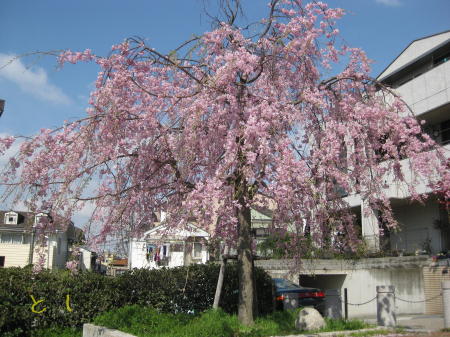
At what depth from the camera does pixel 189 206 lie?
7.62 metres

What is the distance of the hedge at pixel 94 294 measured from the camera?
9.76m

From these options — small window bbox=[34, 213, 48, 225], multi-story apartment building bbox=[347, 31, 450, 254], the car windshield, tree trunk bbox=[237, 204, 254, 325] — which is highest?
multi-story apartment building bbox=[347, 31, 450, 254]

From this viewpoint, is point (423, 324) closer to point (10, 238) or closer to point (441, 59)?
point (441, 59)

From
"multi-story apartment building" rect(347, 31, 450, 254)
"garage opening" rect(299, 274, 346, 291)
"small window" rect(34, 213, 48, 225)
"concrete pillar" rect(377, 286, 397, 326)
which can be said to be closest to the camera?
"small window" rect(34, 213, 48, 225)

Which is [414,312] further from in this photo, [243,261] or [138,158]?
[138,158]

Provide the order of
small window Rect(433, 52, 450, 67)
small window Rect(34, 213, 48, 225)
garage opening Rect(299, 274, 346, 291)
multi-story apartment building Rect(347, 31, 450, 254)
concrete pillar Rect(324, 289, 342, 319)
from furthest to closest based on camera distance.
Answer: garage opening Rect(299, 274, 346, 291) → small window Rect(433, 52, 450, 67) → multi-story apartment building Rect(347, 31, 450, 254) → concrete pillar Rect(324, 289, 342, 319) → small window Rect(34, 213, 48, 225)

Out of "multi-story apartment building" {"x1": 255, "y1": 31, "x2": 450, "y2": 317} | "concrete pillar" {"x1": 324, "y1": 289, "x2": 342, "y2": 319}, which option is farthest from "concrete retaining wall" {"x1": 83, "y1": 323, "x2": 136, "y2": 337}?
"multi-story apartment building" {"x1": 255, "y1": 31, "x2": 450, "y2": 317}

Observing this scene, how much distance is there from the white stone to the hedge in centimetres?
268

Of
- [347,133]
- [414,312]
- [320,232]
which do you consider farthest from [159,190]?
[414,312]

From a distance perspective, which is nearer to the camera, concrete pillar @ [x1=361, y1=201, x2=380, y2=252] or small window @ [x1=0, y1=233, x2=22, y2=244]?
concrete pillar @ [x1=361, y1=201, x2=380, y2=252]

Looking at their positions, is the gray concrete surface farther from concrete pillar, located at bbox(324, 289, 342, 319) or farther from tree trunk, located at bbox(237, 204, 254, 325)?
tree trunk, located at bbox(237, 204, 254, 325)

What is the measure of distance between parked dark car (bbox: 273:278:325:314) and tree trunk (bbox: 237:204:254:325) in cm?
352

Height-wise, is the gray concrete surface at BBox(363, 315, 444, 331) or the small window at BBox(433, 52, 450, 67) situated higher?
the small window at BBox(433, 52, 450, 67)

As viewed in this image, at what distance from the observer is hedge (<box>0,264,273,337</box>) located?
976 cm
